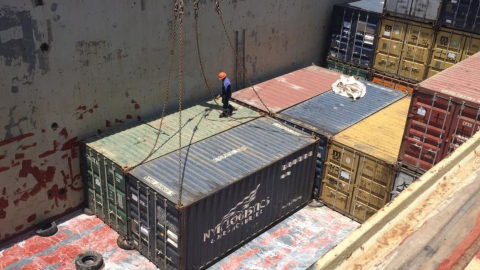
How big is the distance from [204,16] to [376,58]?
28.6 feet

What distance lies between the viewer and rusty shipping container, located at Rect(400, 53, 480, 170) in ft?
37.6

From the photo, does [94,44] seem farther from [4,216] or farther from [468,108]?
[468,108]

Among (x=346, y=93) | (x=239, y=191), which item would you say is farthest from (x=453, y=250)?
(x=346, y=93)

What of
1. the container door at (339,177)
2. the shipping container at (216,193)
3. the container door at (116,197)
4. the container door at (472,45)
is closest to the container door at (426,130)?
the container door at (339,177)

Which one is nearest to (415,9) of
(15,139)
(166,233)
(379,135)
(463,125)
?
(379,135)

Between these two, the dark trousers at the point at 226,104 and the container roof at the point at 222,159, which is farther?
the dark trousers at the point at 226,104

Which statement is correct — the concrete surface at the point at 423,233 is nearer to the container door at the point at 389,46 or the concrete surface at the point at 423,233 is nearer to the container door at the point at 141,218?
the container door at the point at 141,218

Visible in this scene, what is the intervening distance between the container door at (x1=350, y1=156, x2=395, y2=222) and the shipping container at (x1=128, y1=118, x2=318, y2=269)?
5.31 ft

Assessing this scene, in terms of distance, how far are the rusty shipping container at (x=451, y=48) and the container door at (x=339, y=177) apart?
7.60 metres

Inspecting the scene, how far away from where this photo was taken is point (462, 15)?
1762cm

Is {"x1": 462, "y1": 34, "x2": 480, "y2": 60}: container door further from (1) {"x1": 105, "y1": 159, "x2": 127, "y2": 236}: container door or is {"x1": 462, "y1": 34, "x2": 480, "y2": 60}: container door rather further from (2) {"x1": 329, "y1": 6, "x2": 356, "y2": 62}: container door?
(1) {"x1": 105, "y1": 159, "x2": 127, "y2": 236}: container door

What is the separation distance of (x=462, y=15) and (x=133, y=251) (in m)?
15.1

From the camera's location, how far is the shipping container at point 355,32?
64.8 feet

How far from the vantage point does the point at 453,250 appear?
15.5 ft
